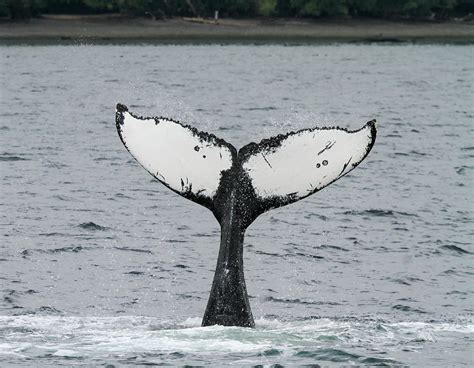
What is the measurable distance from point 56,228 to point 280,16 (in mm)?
61514

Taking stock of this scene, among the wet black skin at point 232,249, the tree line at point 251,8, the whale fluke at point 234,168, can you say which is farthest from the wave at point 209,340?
the tree line at point 251,8

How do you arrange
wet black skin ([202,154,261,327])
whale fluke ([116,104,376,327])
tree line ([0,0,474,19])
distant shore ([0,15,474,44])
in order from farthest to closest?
1. tree line ([0,0,474,19])
2. distant shore ([0,15,474,44])
3. wet black skin ([202,154,261,327])
4. whale fluke ([116,104,376,327])

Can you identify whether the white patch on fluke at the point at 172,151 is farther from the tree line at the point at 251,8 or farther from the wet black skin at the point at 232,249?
the tree line at the point at 251,8

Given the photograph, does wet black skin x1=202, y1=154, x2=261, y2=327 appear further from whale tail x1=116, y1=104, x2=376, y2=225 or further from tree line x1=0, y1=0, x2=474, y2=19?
tree line x1=0, y1=0, x2=474, y2=19

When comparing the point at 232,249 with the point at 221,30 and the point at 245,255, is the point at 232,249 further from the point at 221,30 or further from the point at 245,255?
the point at 221,30

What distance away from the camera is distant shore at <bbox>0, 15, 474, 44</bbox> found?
69.9m

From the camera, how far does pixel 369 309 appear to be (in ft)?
45.3

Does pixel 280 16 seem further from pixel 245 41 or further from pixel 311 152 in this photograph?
pixel 311 152

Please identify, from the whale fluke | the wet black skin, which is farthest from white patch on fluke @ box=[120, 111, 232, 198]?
the wet black skin

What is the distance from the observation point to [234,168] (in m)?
11.3

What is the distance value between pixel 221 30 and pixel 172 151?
63.6 m

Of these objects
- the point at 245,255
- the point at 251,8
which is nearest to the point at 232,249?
the point at 245,255

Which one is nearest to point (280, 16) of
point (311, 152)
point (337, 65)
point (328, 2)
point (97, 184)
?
point (328, 2)

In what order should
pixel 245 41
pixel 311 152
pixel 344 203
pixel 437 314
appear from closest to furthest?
pixel 311 152
pixel 437 314
pixel 344 203
pixel 245 41
